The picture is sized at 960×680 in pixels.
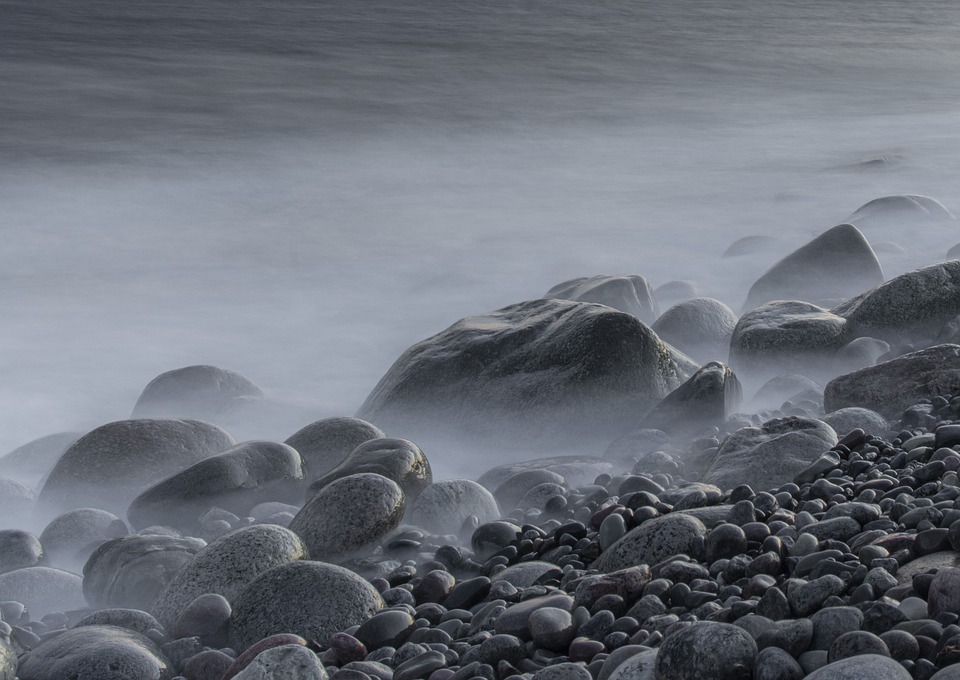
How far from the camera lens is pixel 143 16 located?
27.0 m

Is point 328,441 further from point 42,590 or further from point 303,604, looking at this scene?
point 303,604

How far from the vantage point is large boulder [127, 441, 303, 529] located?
12.1 feet

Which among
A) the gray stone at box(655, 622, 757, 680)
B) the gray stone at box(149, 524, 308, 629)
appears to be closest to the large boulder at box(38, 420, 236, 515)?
the gray stone at box(149, 524, 308, 629)

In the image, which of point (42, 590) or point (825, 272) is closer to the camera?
point (42, 590)

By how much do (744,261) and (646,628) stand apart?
6.64 metres

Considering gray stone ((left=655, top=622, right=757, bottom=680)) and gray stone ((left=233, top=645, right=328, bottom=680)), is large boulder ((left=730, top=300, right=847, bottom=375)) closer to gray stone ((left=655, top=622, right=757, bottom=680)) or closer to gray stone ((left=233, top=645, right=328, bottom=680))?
gray stone ((left=655, top=622, right=757, bottom=680))

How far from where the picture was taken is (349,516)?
312 cm

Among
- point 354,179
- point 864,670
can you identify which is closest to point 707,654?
point 864,670

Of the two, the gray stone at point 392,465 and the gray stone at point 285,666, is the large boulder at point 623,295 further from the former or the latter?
the gray stone at point 285,666

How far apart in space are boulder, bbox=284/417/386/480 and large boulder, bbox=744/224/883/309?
3.16m

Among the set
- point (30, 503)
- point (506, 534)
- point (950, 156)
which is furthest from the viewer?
point (950, 156)

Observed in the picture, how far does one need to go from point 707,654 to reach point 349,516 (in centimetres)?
151

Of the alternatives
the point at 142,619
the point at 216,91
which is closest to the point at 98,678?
the point at 142,619

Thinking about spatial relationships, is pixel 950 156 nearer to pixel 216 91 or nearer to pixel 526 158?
pixel 526 158
